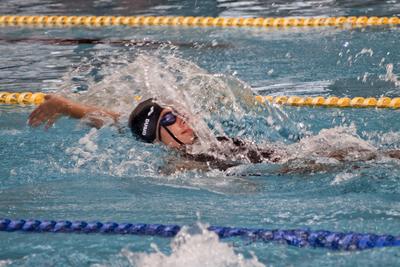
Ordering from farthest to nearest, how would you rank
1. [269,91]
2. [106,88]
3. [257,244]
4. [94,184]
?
[269,91], [106,88], [94,184], [257,244]

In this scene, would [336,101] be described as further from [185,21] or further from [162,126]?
[185,21]

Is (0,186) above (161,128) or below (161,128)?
below

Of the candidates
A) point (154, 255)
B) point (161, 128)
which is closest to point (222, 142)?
point (161, 128)

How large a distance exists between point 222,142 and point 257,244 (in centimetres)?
113

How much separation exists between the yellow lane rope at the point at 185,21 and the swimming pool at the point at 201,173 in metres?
0.19

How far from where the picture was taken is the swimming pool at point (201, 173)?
3.31 meters

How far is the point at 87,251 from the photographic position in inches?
129

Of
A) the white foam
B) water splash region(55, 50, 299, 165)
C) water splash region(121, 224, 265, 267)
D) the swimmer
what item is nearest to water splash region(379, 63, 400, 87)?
water splash region(55, 50, 299, 165)

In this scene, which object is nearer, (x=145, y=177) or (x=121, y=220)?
(x=121, y=220)

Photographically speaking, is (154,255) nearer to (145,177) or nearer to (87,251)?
(87,251)

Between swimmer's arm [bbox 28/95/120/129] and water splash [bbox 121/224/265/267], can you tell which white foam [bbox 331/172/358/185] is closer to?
water splash [bbox 121/224/265/267]

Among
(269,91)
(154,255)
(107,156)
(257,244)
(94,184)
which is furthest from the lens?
(269,91)

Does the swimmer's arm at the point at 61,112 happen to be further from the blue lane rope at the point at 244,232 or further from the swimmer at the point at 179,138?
the blue lane rope at the point at 244,232

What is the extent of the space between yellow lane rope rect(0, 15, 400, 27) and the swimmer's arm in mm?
3904
